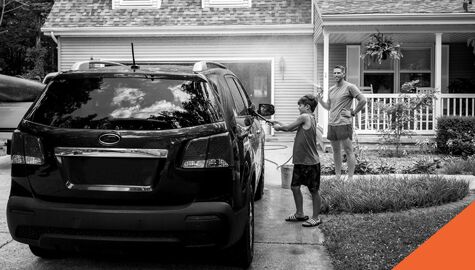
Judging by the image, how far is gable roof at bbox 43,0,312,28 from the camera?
16906mm

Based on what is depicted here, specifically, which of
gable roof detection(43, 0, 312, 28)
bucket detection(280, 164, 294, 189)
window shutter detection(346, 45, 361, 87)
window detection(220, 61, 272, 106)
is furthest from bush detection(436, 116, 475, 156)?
window detection(220, 61, 272, 106)

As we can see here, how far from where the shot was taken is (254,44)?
1703 cm

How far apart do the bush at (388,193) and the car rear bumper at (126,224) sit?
3105 millimetres

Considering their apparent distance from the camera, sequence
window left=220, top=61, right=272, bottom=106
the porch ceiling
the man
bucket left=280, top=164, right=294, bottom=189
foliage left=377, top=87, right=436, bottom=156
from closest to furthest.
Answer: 1. the man
2. bucket left=280, top=164, right=294, bottom=189
3. foliage left=377, top=87, right=436, bottom=156
4. the porch ceiling
5. window left=220, top=61, right=272, bottom=106

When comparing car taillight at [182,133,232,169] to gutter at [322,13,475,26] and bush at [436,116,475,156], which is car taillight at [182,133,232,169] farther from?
gutter at [322,13,475,26]

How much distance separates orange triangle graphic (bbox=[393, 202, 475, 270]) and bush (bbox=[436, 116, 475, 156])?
6.24m

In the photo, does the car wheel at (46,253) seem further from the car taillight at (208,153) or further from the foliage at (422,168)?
the foliage at (422,168)

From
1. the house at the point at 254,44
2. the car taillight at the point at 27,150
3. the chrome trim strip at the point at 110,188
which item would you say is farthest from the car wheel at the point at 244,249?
the house at the point at 254,44

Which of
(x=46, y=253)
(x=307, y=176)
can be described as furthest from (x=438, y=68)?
(x=46, y=253)

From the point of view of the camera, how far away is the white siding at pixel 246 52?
55.9 ft

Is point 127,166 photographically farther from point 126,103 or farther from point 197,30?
point 197,30

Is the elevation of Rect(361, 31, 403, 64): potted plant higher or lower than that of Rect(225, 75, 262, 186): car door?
higher

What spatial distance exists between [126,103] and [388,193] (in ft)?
13.2

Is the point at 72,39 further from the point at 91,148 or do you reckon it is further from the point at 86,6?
the point at 91,148
